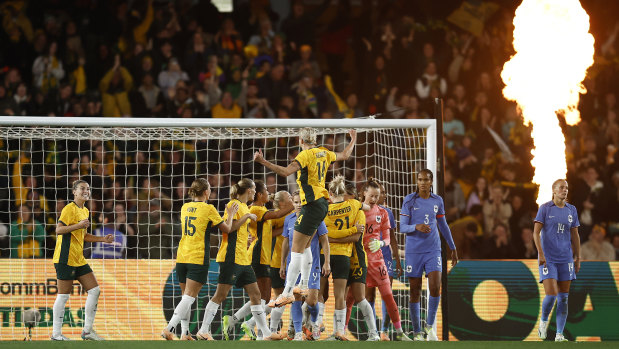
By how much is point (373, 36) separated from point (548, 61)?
3.21m

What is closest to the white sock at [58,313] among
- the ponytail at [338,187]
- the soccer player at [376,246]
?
Result: the ponytail at [338,187]

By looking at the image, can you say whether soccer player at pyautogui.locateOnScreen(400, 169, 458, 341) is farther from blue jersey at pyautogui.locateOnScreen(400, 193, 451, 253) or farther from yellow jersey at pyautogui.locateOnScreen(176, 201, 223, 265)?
yellow jersey at pyautogui.locateOnScreen(176, 201, 223, 265)

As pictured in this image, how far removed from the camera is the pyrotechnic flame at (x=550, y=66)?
582 inches

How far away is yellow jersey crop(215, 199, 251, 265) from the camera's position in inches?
357

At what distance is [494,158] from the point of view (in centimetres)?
1441

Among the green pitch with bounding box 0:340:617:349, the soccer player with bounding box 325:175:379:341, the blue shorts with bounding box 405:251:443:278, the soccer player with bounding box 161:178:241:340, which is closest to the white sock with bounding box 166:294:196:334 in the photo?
the soccer player with bounding box 161:178:241:340

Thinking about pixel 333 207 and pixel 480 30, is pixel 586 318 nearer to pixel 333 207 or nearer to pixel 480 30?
pixel 333 207

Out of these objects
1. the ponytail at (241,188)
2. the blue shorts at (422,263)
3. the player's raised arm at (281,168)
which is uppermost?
the player's raised arm at (281,168)

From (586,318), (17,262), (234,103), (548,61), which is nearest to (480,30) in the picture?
(548,61)

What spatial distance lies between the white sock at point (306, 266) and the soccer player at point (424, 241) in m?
1.46

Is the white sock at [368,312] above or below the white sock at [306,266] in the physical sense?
below

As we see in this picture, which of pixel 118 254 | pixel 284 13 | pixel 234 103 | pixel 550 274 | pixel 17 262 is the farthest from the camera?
pixel 284 13

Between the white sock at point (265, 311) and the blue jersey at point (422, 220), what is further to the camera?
the blue jersey at point (422, 220)

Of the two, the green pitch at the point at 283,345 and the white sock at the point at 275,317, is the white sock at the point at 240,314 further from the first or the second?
the green pitch at the point at 283,345
